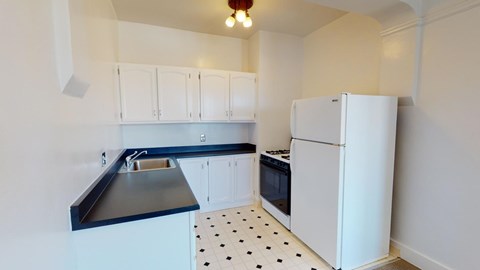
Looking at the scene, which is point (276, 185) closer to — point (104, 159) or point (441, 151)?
point (441, 151)

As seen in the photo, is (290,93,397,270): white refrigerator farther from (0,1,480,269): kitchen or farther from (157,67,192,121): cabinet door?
(157,67,192,121): cabinet door

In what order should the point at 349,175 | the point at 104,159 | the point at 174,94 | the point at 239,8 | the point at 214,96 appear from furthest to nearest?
the point at 214,96
the point at 174,94
the point at 239,8
the point at 349,175
the point at 104,159

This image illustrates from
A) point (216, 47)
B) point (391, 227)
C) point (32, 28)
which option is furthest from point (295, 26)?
point (32, 28)

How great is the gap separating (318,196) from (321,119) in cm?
78

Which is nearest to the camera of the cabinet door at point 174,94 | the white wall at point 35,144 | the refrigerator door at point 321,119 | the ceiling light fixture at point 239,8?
the white wall at point 35,144

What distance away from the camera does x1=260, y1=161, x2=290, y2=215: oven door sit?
269 centimetres

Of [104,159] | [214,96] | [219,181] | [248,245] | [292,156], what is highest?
[214,96]

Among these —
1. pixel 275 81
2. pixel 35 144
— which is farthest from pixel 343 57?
pixel 35 144

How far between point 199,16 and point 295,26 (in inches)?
56.3

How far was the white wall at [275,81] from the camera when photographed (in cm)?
342

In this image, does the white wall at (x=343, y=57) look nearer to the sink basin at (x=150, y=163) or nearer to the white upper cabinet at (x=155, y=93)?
the white upper cabinet at (x=155, y=93)

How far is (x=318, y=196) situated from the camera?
2.17 metres

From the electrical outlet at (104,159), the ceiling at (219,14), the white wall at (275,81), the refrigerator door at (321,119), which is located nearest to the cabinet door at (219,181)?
the white wall at (275,81)

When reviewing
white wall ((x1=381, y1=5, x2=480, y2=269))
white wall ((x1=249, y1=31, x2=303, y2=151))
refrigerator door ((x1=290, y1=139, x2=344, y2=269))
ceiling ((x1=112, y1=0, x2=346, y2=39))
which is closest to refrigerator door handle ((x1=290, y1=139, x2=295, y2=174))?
refrigerator door ((x1=290, y1=139, x2=344, y2=269))
